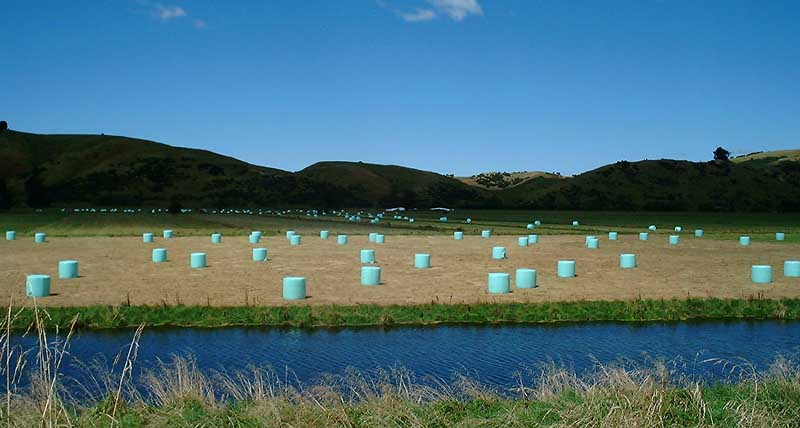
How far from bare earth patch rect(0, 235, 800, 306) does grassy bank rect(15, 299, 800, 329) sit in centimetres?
173

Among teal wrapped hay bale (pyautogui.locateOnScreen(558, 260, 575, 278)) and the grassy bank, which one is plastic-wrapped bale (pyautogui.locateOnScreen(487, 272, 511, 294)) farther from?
teal wrapped hay bale (pyautogui.locateOnScreen(558, 260, 575, 278))

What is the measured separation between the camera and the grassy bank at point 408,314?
23.3m

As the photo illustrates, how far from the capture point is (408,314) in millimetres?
24047

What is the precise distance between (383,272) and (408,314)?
12524 mm

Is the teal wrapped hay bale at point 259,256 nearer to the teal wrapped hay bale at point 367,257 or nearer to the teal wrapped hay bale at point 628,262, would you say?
the teal wrapped hay bale at point 367,257

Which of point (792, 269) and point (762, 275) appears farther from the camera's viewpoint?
point (792, 269)

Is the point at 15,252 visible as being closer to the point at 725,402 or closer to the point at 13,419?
the point at 13,419

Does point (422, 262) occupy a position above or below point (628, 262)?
above

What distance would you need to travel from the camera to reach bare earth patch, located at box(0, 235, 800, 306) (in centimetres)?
2828

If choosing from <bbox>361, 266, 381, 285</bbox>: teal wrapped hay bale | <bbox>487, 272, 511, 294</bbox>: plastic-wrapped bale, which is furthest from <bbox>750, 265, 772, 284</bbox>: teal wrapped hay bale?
<bbox>361, 266, 381, 285</bbox>: teal wrapped hay bale

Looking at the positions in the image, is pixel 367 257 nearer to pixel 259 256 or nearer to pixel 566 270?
pixel 259 256

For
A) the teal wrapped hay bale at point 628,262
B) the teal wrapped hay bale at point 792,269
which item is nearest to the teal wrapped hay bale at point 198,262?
the teal wrapped hay bale at point 628,262

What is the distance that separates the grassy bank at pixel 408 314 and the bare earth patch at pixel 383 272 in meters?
1.73

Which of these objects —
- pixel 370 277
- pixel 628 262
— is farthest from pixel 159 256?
pixel 628 262
